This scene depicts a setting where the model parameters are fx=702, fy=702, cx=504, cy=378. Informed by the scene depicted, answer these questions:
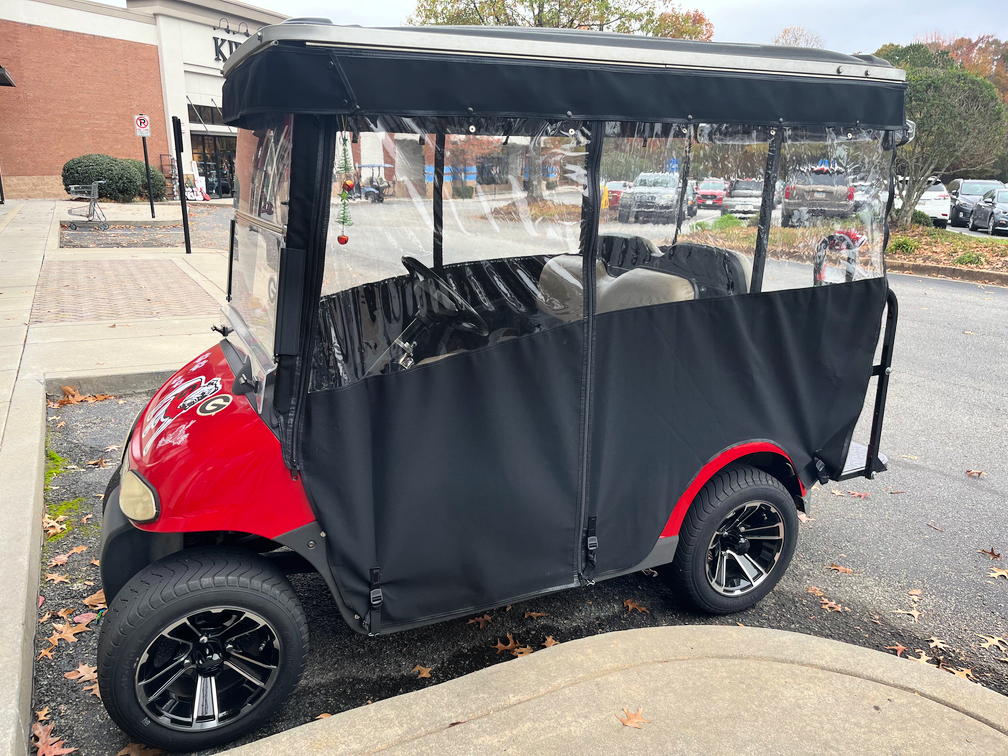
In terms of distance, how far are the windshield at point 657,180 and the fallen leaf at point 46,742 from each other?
9.40 ft

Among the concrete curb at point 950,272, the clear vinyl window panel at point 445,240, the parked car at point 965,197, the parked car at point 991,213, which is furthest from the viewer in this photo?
the parked car at point 965,197

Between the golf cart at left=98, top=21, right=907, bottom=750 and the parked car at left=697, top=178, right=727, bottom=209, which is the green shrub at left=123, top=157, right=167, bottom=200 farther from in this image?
the parked car at left=697, top=178, right=727, bottom=209

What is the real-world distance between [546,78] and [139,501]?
1.90 m

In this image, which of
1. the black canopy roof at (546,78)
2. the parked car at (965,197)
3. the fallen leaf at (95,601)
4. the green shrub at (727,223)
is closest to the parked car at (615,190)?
the black canopy roof at (546,78)

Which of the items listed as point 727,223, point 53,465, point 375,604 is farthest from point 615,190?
point 53,465

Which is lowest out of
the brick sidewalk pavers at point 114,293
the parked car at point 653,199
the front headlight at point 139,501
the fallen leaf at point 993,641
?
the fallen leaf at point 993,641

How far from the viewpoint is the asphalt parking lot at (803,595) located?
282 cm

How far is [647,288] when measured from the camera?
2816 millimetres

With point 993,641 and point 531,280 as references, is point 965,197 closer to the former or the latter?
point 993,641

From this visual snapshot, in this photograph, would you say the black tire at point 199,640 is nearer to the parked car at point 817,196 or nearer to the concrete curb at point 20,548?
the concrete curb at point 20,548

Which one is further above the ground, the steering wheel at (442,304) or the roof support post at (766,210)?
the roof support post at (766,210)

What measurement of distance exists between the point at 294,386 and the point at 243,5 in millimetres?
40600

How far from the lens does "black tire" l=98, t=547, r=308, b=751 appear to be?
87.4 inches

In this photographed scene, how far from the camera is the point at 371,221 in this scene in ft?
7.57
